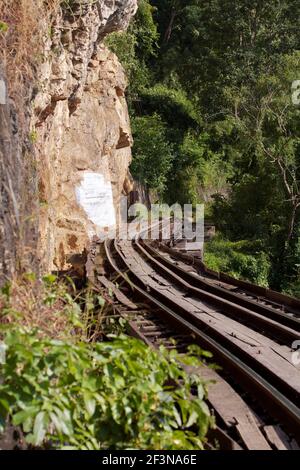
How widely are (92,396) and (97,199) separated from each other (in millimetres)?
21921

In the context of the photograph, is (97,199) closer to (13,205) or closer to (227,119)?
(227,119)

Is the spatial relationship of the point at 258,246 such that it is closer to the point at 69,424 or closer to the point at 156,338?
the point at 156,338

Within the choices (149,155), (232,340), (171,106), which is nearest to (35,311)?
(232,340)

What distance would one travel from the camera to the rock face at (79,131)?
14289 millimetres

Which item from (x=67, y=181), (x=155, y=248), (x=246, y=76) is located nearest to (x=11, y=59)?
(x=155, y=248)

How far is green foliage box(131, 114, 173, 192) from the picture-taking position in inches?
1394

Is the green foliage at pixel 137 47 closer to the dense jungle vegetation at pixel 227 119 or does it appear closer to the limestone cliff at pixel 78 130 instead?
the dense jungle vegetation at pixel 227 119

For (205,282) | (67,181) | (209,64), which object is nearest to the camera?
(205,282)

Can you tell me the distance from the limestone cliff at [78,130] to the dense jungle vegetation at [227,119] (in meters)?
4.93

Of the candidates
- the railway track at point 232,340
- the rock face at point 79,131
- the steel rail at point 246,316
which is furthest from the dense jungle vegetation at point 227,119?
the railway track at point 232,340

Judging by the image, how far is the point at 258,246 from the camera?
90.6ft

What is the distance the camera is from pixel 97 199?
Result: 84.5 feet

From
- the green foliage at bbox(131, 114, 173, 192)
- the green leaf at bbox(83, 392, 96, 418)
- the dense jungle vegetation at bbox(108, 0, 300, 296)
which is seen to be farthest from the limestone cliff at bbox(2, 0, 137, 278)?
the dense jungle vegetation at bbox(108, 0, 300, 296)
